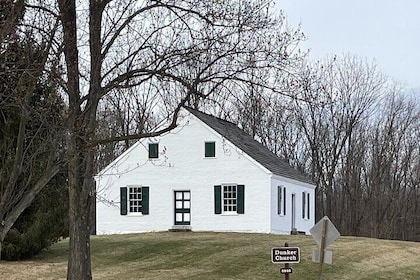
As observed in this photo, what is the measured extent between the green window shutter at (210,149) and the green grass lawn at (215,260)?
5.13 m

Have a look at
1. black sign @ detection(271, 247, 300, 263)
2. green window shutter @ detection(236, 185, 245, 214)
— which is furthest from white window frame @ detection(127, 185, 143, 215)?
black sign @ detection(271, 247, 300, 263)

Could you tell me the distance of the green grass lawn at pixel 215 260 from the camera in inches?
881

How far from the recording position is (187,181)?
117 feet

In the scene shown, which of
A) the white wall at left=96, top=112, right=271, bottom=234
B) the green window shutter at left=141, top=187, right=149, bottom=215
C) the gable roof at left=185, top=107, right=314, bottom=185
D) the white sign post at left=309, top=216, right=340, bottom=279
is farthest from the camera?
the green window shutter at left=141, top=187, right=149, bottom=215

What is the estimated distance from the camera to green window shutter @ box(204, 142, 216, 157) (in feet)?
117

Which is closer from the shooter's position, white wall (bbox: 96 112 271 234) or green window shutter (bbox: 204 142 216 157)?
white wall (bbox: 96 112 271 234)

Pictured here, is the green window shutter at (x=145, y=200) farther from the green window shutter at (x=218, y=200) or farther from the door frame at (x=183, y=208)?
the green window shutter at (x=218, y=200)

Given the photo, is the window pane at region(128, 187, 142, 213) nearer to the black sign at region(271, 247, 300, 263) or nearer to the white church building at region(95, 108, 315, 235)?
the white church building at region(95, 108, 315, 235)

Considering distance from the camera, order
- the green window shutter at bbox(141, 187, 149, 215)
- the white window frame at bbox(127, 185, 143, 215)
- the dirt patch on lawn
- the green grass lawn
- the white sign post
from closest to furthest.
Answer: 1. the white sign post
2. the dirt patch on lawn
3. the green grass lawn
4. the green window shutter at bbox(141, 187, 149, 215)
5. the white window frame at bbox(127, 185, 143, 215)

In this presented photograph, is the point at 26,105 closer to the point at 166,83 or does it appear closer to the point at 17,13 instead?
the point at 17,13

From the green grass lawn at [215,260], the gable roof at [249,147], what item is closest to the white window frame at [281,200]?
the gable roof at [249,147]

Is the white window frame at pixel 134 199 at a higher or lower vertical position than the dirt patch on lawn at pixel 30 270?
higher

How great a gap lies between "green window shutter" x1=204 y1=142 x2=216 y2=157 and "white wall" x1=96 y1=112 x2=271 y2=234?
0.16 metres

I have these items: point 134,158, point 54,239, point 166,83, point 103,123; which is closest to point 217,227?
point 134,158
